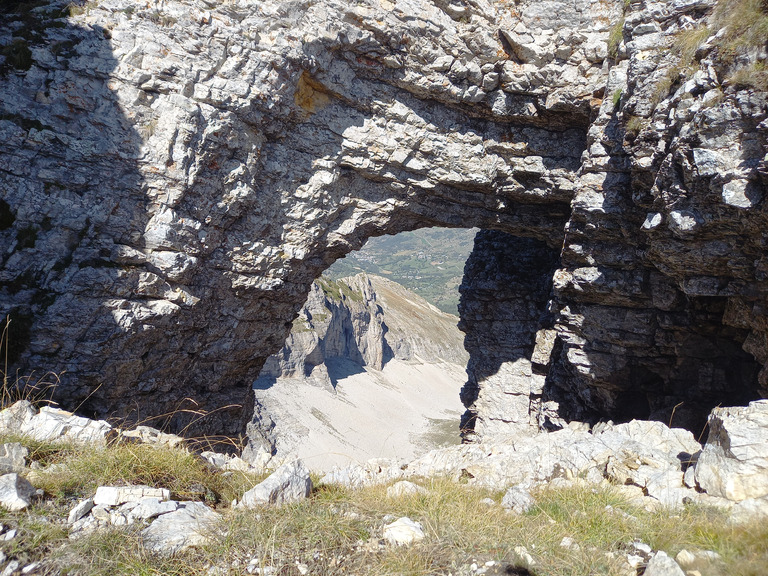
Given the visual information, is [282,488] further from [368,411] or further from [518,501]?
[368,411]

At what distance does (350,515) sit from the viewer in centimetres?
537

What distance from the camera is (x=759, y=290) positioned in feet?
33.4

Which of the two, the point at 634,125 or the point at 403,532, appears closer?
the point at 403,532

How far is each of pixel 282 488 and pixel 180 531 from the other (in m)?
1.33

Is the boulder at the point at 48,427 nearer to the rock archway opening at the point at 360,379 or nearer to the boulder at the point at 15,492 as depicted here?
the boulder at the point at 15,492

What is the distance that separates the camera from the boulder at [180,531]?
14.5ft

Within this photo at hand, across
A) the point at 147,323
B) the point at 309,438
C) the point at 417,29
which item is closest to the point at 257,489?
the point at 147,323

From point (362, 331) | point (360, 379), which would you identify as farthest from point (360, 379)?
point (362, 331)

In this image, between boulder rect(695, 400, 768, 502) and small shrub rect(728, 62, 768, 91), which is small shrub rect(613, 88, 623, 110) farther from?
boulder rect(695, 400, 768, 502)

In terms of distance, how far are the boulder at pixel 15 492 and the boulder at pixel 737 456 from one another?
8044 mm

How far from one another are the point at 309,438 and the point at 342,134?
2100 inches

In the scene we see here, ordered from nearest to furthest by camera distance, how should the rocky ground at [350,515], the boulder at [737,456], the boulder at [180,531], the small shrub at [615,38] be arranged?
the rocky ground at [350,515] → the boulder at [180,531] → the boulder at [737,456] → the small shrub at [615,38]

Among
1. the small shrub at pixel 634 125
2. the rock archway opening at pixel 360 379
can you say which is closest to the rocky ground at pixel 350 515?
the small shrub at pixel 634 125

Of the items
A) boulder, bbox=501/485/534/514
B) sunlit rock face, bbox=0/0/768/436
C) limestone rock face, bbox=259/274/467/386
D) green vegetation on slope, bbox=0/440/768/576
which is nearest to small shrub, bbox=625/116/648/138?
sunlit rock face, bbox=0/0/768/436
